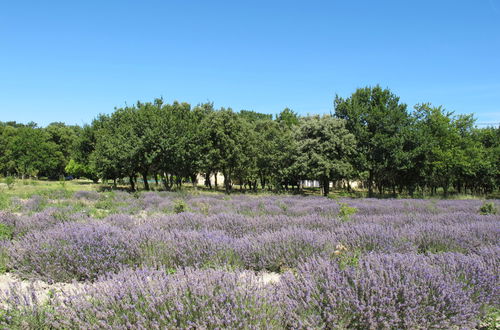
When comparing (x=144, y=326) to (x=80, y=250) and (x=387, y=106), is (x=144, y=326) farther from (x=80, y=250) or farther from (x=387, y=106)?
(x=387, y=106)

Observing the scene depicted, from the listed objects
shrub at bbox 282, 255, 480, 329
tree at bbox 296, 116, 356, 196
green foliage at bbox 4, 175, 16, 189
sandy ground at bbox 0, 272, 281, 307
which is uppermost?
tree at bbox 296, 116, 356, 196

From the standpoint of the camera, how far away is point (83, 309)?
2.55 m

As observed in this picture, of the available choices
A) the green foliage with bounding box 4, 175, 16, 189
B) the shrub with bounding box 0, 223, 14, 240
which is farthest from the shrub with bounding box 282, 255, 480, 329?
the green foliage with bounding box 4, 175, 16, 189

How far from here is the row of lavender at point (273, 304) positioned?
241 centimetres

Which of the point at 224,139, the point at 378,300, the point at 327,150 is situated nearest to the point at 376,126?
the point at 327,150

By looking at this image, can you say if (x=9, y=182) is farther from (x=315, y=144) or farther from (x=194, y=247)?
(x=194, y=247)

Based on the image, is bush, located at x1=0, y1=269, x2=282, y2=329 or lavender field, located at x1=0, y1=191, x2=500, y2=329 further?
lavender field, located at x1=0, y1=191, x2=500, y2=329

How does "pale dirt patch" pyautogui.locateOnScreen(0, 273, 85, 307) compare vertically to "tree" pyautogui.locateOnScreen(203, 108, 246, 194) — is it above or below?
below

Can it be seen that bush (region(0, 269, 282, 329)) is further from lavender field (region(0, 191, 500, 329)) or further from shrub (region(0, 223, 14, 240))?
shrub (region(0, 223, 14, 240))

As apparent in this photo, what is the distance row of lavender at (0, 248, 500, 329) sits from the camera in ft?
7.90

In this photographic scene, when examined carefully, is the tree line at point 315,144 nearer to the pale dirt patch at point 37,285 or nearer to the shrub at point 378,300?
the pale dirt patch at point 37,285

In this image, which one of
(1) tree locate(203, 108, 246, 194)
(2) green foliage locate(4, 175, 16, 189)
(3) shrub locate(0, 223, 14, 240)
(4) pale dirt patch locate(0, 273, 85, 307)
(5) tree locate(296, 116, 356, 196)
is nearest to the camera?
(4) pale dirt patch locate(0, 273, 85, 307)

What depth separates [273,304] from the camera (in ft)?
8.44

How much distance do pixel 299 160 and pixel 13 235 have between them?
2303 centimetres
